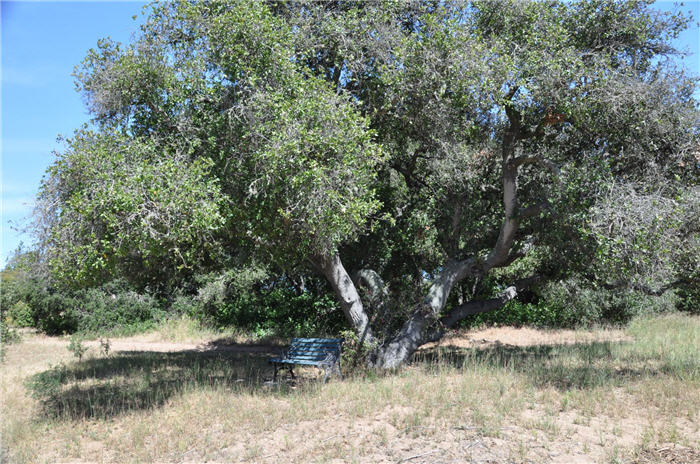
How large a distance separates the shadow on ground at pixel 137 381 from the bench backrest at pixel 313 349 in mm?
417

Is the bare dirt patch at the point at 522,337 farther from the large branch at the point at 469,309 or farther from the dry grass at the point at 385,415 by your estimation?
the dry grass at the point at 385,415

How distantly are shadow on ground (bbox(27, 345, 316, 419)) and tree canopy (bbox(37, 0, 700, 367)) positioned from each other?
6.68 feet

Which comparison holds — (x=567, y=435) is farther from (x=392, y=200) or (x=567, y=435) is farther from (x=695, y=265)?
(x=392, y=200)

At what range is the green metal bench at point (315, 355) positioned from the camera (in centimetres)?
846

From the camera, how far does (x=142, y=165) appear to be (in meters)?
6.83

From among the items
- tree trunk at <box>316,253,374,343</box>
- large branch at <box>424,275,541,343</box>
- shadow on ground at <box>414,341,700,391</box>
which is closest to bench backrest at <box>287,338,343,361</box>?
tree trunk at <box>316,253,374,343</box>

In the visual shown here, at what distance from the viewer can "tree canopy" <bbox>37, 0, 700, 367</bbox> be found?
6867 millimetres

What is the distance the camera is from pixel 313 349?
8.98 meters

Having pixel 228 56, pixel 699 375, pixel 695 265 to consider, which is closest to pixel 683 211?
pixel 695 265

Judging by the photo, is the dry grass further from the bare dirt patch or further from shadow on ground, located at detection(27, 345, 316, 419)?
the bare dirt patch

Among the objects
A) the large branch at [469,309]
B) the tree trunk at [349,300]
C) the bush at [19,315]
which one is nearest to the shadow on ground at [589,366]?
the large branch at [469,309]

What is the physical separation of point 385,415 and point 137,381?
5342 millimetres

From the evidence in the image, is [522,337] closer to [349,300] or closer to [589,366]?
[589,366]

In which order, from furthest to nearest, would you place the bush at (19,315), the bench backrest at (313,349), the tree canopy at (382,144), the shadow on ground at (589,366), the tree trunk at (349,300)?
the bush at (19,315), the tree trunk at (349,300), the bench backrest at (313,349), the shadow on ground at (589,366), the tree canopy at (382,144)
